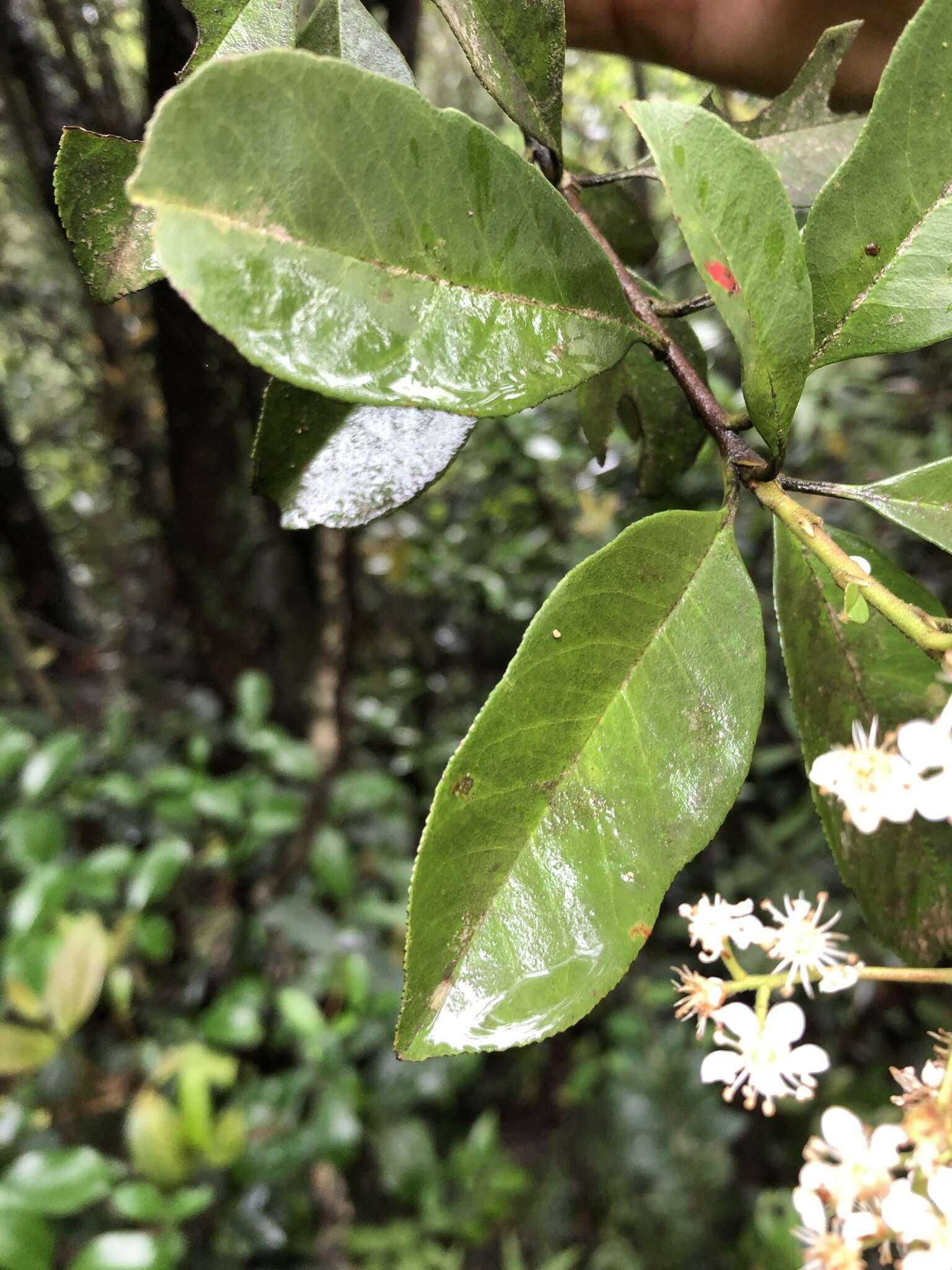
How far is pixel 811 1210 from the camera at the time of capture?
33cm

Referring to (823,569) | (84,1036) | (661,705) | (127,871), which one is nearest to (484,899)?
(661,705)

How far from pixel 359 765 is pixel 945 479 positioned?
1520 millimetres

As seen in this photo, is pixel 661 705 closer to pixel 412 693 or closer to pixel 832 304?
pixel 832 304

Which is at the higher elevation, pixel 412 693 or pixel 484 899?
pixel 484 899

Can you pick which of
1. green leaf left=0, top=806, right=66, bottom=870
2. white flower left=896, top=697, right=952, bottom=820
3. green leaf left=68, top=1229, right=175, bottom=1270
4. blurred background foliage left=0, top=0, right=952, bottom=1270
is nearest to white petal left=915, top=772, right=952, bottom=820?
white flower left=896, top=697, right=952, bottom=820

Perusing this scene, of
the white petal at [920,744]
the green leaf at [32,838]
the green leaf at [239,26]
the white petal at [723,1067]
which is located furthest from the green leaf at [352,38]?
the green leaf at [32,838]

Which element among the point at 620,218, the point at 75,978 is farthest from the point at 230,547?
the point at 620,218

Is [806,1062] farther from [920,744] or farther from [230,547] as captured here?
[230,547]

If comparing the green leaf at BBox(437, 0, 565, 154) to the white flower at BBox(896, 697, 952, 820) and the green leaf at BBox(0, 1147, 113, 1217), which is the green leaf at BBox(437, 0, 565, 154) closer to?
the white flower at BBox(896, 697, 952, 820)

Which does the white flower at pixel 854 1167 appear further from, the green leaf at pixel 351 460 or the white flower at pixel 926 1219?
the green leaf at pixel 351 460

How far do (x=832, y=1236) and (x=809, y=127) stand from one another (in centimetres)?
60

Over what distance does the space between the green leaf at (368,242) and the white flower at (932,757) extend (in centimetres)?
19

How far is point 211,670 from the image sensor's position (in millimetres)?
1970

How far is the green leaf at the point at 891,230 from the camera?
1.06 feet
